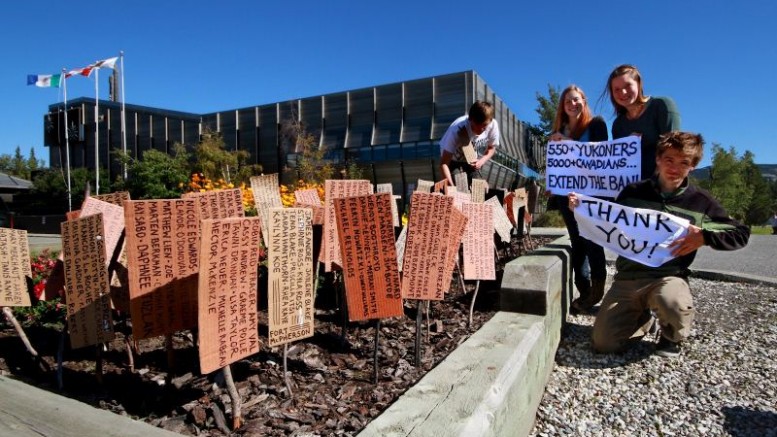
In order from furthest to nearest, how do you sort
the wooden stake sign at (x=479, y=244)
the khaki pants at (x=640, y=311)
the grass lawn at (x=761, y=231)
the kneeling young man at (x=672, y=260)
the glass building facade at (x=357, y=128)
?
the grass lawn at (x=761, y=231)
the glass building facade at (x=357, y=128)
the wooden stake sign at (x=479, y=244)
the khaki pants at (x=640, y=311)
the kneeling young man at (x=672, y=260)

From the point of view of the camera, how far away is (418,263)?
238 cm

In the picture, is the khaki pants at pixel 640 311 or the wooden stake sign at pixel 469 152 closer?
the khaki pants at pixel 640 311

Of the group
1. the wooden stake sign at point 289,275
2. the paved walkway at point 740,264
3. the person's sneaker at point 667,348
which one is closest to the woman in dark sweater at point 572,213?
the person's sneaker at point 667,348

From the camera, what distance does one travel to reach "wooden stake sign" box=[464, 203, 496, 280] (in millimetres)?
3164

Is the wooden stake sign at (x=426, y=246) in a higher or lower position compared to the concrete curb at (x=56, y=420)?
higher

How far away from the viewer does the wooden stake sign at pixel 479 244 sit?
316cm

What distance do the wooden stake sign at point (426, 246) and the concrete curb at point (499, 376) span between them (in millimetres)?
371

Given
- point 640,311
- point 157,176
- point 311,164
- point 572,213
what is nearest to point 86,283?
point 640,311

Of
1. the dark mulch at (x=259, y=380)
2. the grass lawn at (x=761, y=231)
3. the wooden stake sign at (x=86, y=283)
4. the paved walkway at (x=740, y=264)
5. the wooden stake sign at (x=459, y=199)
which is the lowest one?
the grass lawn at (x=761, y=231)

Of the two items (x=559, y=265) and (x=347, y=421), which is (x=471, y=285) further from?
(x=347, y=421)

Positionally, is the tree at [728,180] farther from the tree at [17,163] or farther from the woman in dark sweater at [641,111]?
the tree at [17,163]

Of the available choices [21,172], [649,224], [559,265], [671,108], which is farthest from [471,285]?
[21,172]

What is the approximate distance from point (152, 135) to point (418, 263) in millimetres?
34494

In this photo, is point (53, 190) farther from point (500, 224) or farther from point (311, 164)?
point (500, 224)
